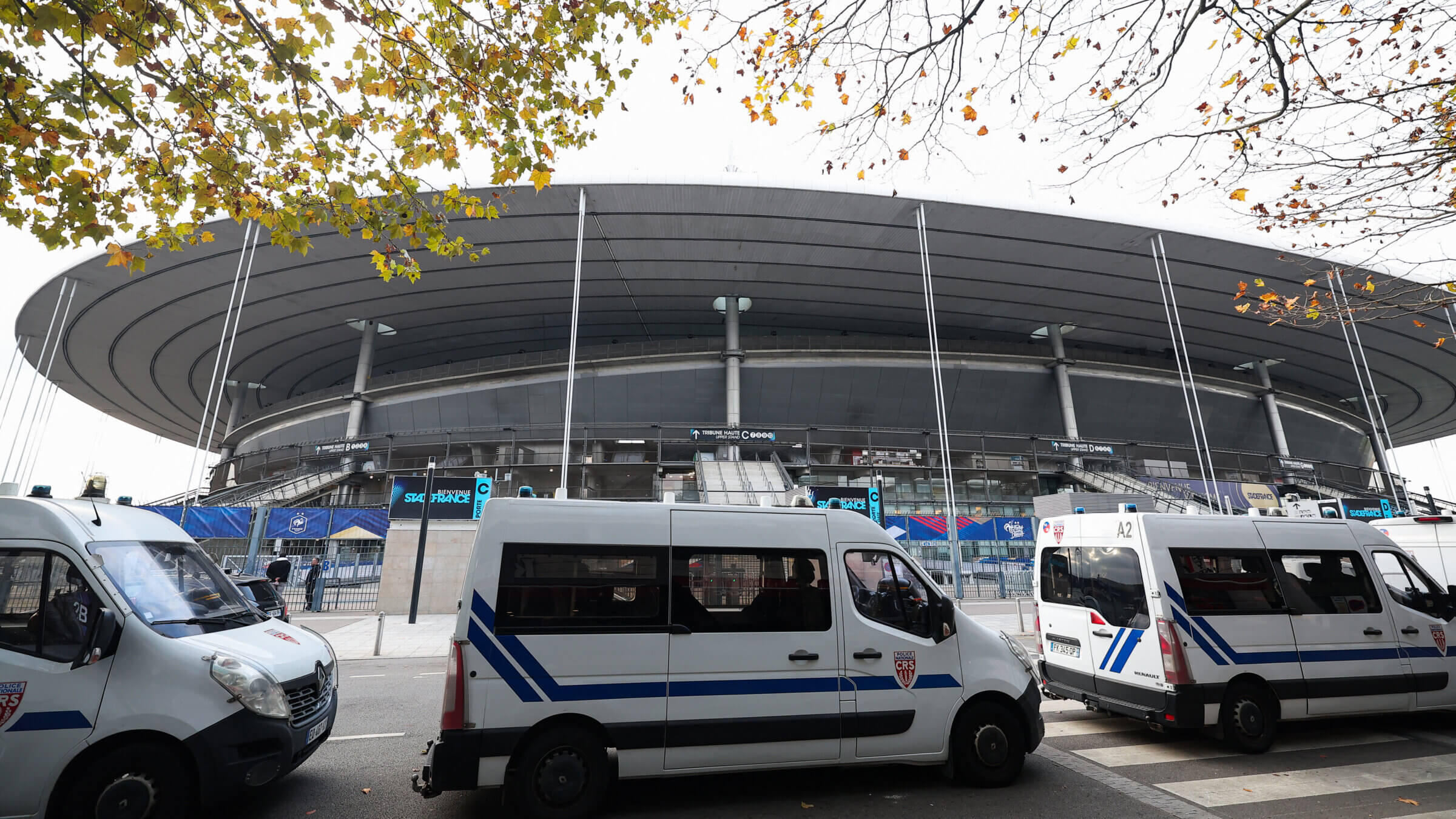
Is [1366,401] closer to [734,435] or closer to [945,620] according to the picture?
[734,435]

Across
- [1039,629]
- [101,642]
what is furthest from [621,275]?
[101,642]

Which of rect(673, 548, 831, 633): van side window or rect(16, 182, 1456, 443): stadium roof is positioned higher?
rect(16, 182, 1456, 443): stadium roof

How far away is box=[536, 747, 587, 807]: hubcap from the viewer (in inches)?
162

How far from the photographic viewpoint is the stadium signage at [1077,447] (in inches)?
1273

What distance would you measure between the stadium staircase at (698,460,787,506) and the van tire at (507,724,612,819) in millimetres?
19632

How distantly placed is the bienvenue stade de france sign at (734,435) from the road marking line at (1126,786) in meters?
24.7

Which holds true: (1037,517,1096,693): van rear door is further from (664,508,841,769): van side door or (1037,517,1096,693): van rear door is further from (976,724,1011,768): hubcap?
(664,508,841,769): van side door

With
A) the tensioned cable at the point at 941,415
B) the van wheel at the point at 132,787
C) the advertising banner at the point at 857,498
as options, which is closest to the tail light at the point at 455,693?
the van wheel at the point at 132,787

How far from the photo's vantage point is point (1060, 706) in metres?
7.32

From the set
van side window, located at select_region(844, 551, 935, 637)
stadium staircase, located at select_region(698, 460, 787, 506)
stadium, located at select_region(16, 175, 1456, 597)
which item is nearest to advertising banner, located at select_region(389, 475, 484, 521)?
stadium staircase, located at select_region(698, 460, 787, 506)

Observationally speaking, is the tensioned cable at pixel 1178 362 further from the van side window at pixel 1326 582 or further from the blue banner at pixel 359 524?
the blue banner at pixel 359 524

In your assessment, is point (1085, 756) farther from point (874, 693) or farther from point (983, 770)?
point (874, 693)

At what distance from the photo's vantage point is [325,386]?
4394cm

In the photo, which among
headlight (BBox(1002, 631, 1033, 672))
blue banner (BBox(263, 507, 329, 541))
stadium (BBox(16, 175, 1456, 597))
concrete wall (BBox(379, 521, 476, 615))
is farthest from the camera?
stadium (BBox(16, 175, 1456, 597))
